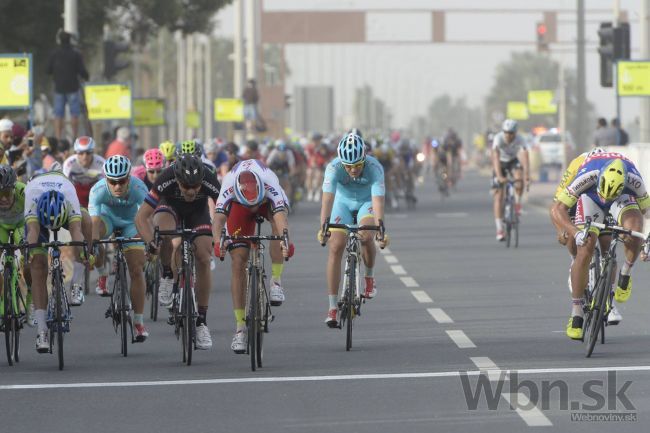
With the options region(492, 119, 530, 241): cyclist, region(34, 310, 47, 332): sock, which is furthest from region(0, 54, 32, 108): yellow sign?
region(34, 310, 47, 332): sock

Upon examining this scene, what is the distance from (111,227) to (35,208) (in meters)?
2.40

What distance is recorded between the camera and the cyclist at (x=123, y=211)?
14266mm

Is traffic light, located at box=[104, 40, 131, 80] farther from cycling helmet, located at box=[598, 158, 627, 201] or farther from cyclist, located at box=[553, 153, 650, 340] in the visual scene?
cycling helmet, located at box=[598, 158, 627, 201]

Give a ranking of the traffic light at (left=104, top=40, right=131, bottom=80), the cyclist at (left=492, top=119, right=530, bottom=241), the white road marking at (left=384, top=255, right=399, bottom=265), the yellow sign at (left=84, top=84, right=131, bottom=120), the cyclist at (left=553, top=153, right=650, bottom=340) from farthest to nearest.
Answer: the yellow sign at (left=84, top=84, right=131, bottom=120)
the traffic light at (left=104, top=40, right=131, bottom=80)
the cyclist at (left=492, top=119, right=530, bottom=241)
the white road marking at (left=384, top=255, right=399, bottom=265)
the cyclist at (left=553, top=153, right=650, bottom=340)

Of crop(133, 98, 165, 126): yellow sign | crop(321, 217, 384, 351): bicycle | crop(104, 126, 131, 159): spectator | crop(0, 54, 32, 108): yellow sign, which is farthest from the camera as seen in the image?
crop(133, 98, 165, 126): yellow sign

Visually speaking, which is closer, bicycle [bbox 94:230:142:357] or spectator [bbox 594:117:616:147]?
bicycle [bbox 94:230:142:357]

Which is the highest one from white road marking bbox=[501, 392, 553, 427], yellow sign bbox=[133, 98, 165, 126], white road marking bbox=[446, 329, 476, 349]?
yellow sign bbox=[133, 98, 165, 126]

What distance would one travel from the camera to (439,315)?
53.6 feet

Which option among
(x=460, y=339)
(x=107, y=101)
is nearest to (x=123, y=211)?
(x=460, y=339)

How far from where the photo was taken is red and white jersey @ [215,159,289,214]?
1303 centimetres

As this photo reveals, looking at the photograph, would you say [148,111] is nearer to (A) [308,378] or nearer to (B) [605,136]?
(B) [605,136]

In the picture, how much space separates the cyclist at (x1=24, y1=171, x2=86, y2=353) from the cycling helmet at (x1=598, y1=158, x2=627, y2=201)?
3601 mm

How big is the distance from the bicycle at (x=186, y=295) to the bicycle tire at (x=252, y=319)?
1.52 ft

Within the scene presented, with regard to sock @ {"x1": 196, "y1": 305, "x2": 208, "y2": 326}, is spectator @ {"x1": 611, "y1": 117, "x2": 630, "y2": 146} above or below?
above
